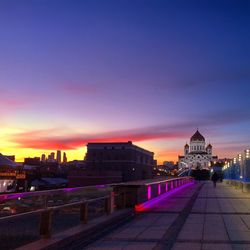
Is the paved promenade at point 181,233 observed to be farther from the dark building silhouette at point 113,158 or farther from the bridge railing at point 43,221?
the dark building silhouette at point 113,158

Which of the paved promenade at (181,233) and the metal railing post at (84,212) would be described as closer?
the paved promenade at (181,233)

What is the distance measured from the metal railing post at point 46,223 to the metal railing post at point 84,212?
2.40 meters

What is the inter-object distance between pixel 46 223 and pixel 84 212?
102 inches

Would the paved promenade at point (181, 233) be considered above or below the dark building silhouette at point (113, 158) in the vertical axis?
below

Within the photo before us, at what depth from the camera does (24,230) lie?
8852 millimetres

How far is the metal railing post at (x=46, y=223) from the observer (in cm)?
948

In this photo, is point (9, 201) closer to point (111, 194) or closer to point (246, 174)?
point (111, 194)

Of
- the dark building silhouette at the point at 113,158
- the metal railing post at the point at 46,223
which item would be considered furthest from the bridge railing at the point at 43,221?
the dark building silhouette at the point at 113,158

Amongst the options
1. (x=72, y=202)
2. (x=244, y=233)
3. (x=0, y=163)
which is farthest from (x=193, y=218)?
(x=0, y=163)

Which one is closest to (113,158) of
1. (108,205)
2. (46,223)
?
(108,205)

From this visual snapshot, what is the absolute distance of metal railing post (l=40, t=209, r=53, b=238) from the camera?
948 cm

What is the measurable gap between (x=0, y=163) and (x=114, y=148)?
332ft

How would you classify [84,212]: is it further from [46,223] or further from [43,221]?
[43,221]

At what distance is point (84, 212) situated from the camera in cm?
1217
